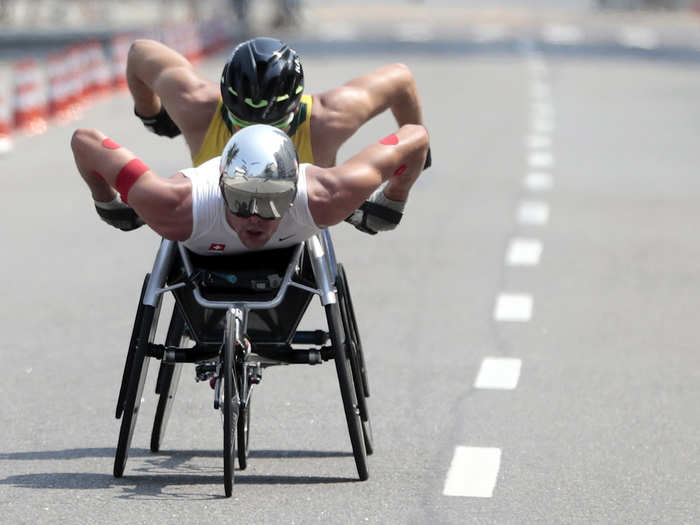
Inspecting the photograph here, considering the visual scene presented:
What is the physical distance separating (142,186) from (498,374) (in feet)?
10.7

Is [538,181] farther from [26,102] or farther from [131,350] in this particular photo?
[131,350]

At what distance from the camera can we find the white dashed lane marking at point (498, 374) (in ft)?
28.8

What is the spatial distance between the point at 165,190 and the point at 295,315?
747mm

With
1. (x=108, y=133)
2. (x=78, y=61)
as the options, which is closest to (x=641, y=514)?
(x=108, y=133)

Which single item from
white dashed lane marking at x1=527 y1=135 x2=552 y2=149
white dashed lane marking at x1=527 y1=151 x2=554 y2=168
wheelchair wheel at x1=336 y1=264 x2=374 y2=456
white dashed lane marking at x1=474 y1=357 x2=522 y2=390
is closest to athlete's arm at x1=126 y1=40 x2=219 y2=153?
wheelchair wheel at x1=336 y1=264 x2=374 y2=456

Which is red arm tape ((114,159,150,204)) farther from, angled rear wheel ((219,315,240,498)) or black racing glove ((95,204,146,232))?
angled rear wheel ((219,315,240,498))

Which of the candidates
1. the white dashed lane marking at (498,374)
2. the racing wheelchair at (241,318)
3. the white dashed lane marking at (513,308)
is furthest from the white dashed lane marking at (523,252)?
the racing wheelchair at (241,318)

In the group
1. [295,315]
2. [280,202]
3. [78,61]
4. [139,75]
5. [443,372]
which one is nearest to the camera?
[280,202]

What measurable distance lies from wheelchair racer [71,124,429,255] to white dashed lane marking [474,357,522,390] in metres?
2.49

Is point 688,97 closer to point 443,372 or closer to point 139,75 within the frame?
point 443,372

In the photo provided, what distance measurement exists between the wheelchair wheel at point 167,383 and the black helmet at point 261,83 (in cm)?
94

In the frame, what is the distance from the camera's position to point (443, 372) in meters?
9.05

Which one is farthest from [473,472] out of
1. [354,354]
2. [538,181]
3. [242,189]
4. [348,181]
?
[538,181]

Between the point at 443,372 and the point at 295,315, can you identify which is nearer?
the point at 295,315
